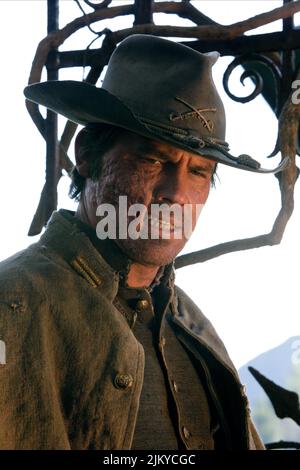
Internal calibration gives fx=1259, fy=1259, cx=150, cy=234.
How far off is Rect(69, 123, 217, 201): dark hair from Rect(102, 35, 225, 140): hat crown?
Result: 0.10 metres

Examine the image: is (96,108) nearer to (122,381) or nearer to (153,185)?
(153,185)

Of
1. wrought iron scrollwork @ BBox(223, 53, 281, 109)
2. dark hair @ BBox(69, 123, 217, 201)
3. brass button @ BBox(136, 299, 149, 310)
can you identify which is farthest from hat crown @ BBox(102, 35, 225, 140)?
brass button @ BBox(136, 299, 149, 310)

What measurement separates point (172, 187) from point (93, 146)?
0.92ft

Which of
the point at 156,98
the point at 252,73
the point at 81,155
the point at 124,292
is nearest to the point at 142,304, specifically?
the point at 124,292

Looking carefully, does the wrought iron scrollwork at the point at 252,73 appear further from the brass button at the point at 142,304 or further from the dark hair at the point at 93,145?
the brass button at the point at 142,304

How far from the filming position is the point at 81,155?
11.2 ft

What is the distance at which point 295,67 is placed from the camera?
376cm

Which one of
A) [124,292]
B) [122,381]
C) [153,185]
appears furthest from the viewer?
[124,292]

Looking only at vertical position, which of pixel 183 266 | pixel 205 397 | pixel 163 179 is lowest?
pixel 205 397

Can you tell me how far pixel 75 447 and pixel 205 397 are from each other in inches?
22.4

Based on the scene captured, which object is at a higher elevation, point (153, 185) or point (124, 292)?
point (153, 185)

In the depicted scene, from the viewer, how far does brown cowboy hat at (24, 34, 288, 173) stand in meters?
3.21

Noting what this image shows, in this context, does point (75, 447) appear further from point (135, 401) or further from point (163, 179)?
point (163, 179)
